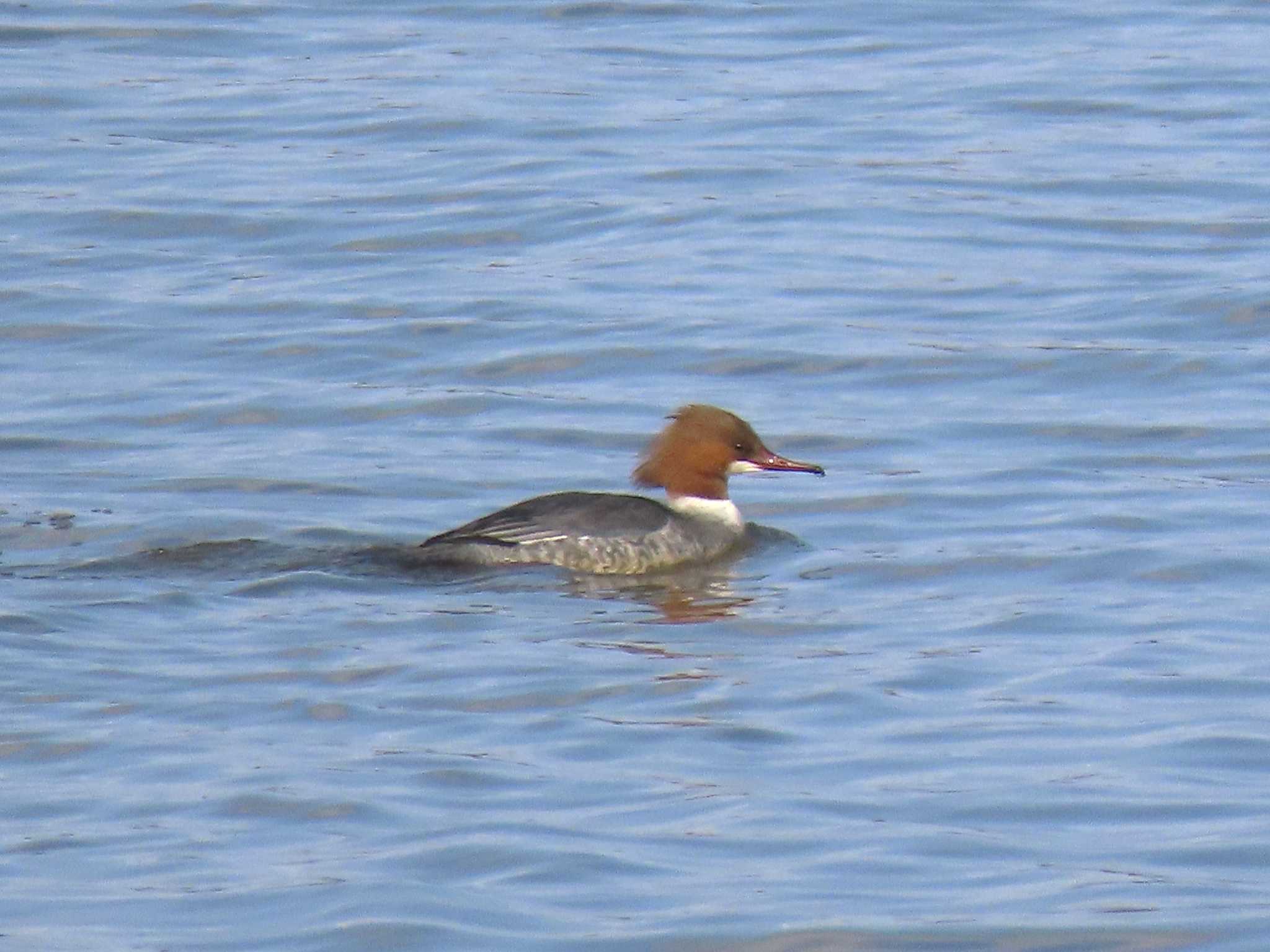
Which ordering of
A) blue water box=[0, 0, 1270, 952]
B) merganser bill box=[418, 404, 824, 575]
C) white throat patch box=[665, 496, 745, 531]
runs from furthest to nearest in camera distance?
white throat patch box=[665, 496, 745, 531] < merganser bill box=[418, 404, 824, 575] < blue water box=[0, 0, 1270, 952]

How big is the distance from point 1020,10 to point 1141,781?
47.1 ft

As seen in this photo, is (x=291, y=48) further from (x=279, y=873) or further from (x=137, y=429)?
(x=279, y=873)

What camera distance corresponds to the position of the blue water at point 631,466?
6754mm

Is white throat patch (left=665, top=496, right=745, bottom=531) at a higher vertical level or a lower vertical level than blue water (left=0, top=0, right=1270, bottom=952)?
lower

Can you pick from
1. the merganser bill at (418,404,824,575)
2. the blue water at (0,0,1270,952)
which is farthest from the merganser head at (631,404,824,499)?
the blue water at (0,0,1270,952)

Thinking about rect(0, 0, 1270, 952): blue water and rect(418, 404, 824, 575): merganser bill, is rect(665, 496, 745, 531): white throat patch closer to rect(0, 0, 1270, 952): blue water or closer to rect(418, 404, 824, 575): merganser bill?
rect(418, 404, 824, 575): merganser bill

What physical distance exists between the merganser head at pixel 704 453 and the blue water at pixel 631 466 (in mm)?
346

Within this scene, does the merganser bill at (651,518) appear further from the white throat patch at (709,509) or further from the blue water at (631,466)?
the blue water at (631,466)

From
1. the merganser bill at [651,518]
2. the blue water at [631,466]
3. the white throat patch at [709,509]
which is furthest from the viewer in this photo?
the white throat patch at [709,509]

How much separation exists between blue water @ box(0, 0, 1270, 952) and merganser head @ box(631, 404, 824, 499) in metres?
0.35

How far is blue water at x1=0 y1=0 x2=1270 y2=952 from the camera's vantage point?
6754 millimetres

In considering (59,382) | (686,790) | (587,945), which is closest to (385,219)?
(59,382)

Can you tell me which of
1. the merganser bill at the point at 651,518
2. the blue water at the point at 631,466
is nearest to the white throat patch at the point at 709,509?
the merganser bill at the point at 651,518

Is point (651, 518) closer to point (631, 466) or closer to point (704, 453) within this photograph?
point (704, 453)
